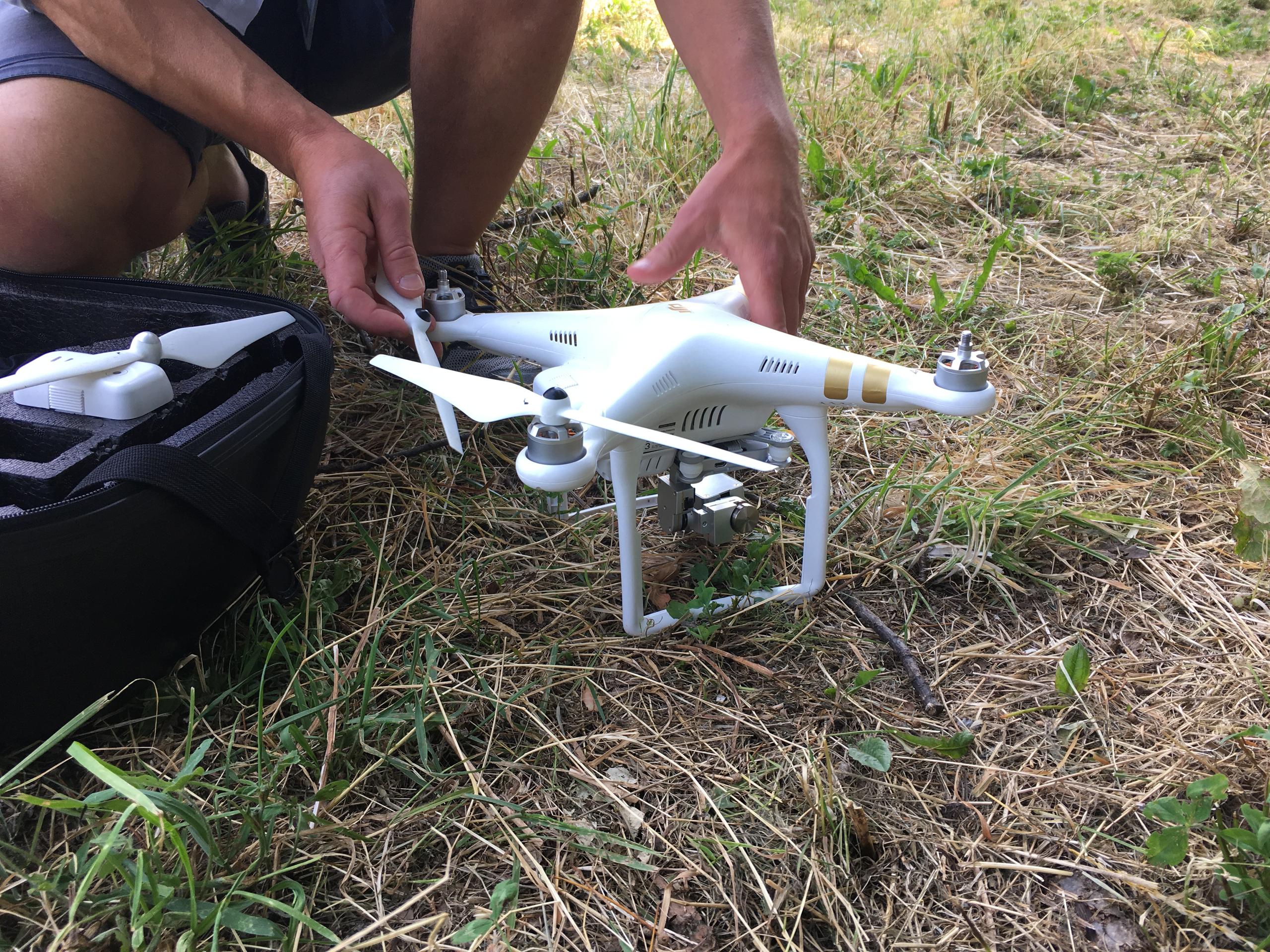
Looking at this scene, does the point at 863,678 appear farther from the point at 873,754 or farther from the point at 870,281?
the point at 870,281

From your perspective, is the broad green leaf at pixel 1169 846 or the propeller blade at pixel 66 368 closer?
the broad green leaf at pixel 1169 846

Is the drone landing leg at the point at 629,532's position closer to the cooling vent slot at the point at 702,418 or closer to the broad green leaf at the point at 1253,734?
the cooling vent slot at the point at 702,418

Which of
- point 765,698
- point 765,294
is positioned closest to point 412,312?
point 765,294

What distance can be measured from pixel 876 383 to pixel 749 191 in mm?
389

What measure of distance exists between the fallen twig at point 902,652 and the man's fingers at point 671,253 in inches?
20.5

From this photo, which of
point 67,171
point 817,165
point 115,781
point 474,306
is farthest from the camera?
point 817,165

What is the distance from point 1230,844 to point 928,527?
0.57 metres

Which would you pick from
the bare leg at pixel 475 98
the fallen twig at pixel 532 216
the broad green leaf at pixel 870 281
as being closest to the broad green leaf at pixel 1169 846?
the broad green leaf at pixel 870 281

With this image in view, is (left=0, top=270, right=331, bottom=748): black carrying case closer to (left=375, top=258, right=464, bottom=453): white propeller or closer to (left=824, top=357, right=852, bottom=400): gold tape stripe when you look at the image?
(left=375, top=258, right=464, bottom=453): white propeller

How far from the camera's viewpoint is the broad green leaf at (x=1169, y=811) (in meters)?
0.87

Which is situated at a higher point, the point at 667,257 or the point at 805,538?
the point at 667,257

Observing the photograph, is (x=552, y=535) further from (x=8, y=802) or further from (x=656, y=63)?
(x=656, y=63)

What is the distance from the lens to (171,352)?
3.55ft

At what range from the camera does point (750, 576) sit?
1.23 metres
